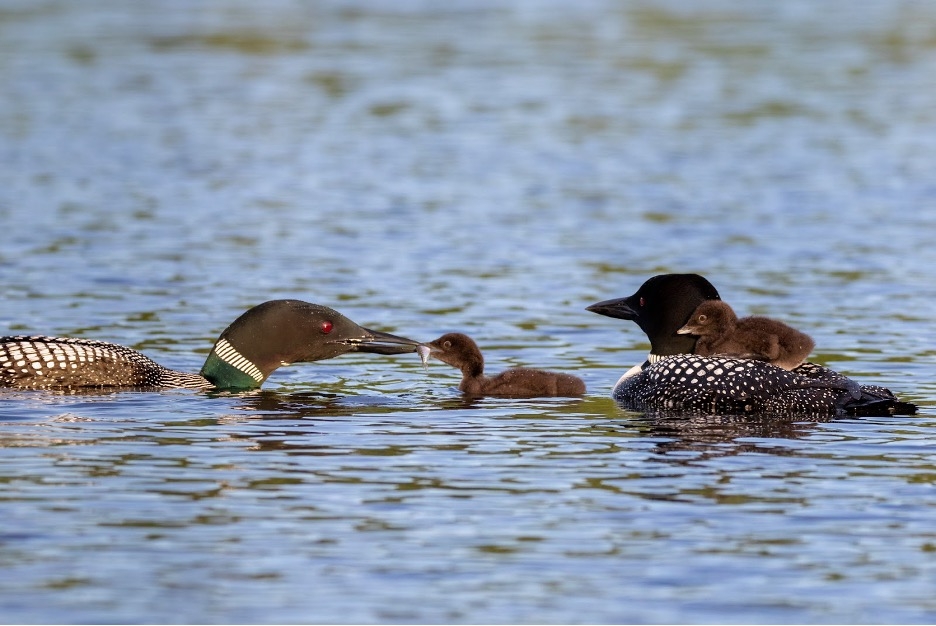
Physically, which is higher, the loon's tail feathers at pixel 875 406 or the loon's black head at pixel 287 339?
the loon's black head at pixel 287 339

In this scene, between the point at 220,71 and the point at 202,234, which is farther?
the point at 220,71

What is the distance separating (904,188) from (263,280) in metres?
6.20

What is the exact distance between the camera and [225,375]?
8.91 meters

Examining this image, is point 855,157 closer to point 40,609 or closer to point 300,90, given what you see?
point 300,90

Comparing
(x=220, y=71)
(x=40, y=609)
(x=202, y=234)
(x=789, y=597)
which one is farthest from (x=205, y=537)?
(x=220, y=71)

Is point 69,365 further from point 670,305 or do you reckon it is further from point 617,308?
point 670,305

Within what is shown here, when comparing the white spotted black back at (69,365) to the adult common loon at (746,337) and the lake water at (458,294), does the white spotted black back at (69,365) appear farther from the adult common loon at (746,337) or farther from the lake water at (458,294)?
the adult common loon at (746,337)

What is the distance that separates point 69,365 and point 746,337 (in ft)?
10.3

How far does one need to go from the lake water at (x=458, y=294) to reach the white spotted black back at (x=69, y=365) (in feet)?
0.70

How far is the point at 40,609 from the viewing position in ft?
17.2

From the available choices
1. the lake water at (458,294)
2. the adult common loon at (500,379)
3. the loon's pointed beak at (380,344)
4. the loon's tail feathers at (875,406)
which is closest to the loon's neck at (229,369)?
the lake water at (458,294)

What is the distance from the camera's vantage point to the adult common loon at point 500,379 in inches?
348

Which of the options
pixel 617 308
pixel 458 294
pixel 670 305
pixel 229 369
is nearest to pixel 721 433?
pixel 670 305

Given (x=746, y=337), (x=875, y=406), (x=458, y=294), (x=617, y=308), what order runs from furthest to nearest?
1. (x=458, y=294)
2. (x=617, y=308)
3. (x=746, y=337)
4. (x=875, y=406)
